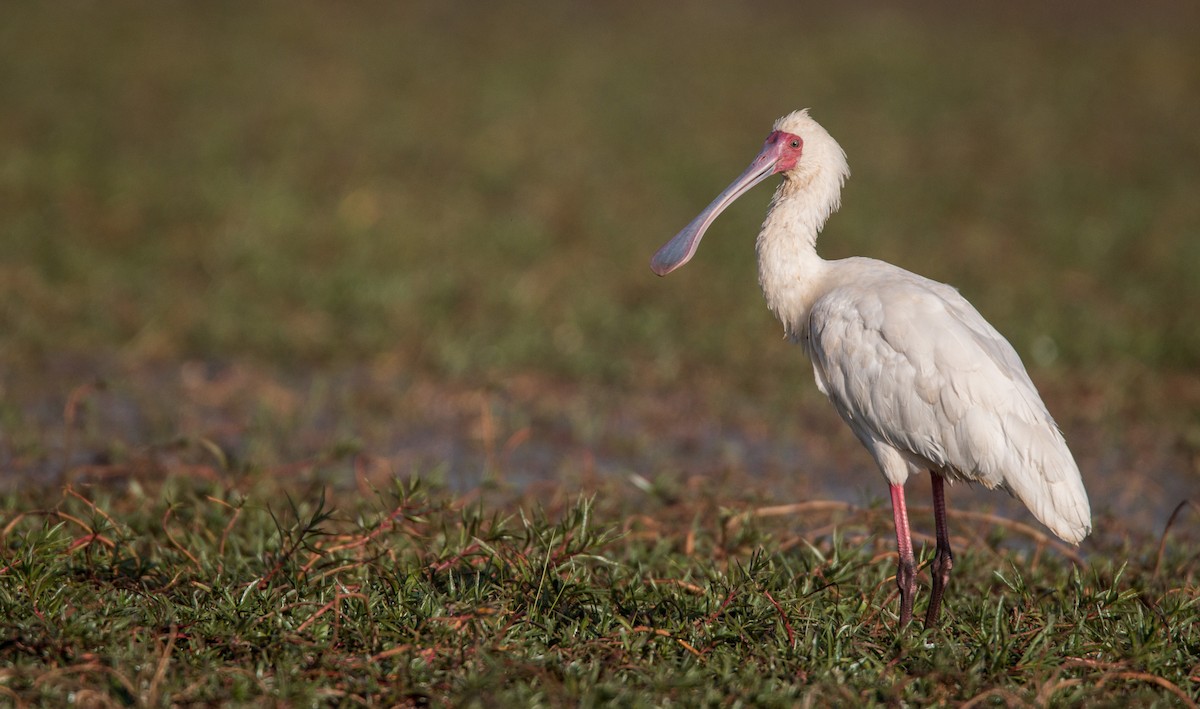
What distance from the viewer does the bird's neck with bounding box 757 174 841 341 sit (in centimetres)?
455

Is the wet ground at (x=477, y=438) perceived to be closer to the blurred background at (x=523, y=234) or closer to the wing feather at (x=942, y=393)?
the blurred background at (x=523, y=234)

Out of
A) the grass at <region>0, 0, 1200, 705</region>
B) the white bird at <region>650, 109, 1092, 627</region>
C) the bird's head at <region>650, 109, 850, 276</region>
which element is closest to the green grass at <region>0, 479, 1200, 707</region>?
the grass at <region>0, 0, 1200, 705</region>

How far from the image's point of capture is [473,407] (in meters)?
6.82

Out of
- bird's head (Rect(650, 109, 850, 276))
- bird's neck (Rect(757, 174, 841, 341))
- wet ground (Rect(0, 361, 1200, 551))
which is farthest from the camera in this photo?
wet ground (Rect(0, 361, 1200, 551))

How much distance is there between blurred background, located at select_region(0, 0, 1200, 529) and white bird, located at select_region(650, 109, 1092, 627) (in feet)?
3.93

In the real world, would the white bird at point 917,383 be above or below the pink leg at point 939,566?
above

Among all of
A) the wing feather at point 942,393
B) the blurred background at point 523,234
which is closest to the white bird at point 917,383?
the wing feather at point 942,393

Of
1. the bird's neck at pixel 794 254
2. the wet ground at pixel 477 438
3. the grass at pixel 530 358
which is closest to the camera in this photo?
the grass at pixel 530 358

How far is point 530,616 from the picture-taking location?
3.85m

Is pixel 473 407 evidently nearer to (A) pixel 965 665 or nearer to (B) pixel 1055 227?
(A) pixel 965 665

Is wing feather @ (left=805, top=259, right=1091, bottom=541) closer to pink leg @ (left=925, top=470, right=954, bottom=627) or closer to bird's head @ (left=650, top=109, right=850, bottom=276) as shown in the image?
pink leg @ (left=925, top=470, right=954, bottom=627)

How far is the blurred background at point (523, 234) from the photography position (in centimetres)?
650

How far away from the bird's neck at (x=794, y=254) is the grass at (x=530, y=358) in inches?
32.1

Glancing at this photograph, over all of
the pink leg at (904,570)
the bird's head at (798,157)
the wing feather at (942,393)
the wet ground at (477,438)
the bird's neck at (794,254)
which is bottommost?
the wet ground at (477,438)
